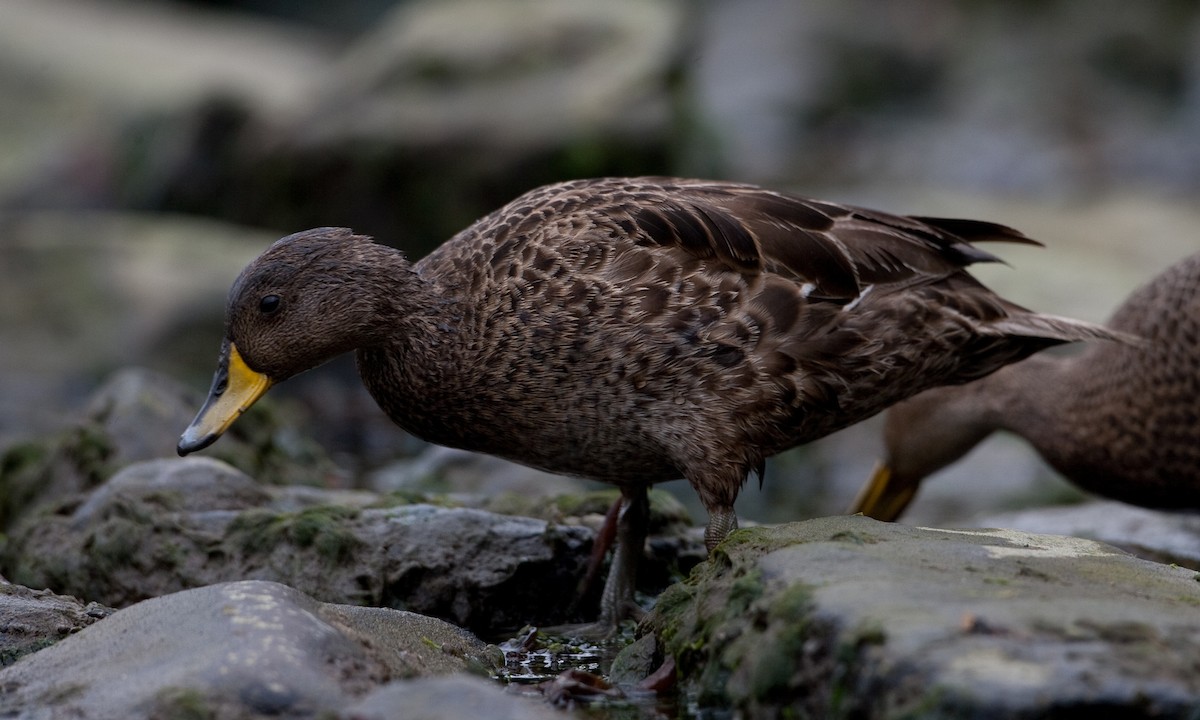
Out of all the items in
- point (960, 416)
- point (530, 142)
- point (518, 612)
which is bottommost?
point (518, 612)

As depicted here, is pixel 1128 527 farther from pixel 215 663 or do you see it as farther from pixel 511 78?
pixel 511 78

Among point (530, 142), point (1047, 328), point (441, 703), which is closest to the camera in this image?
point (441, 703)

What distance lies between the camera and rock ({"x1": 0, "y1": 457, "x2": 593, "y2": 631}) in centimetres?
500

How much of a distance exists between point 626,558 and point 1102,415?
259 cm

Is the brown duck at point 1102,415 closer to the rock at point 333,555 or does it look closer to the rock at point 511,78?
the rock at point 333,555

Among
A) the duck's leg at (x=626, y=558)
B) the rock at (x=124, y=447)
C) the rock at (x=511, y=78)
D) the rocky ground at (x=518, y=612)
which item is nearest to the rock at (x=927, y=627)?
the rocky ground at (x=518, y=612)

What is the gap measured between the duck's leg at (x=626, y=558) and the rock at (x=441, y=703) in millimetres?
1890

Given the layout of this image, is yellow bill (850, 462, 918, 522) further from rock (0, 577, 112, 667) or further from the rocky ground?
rock (0, 577, 112, 667)

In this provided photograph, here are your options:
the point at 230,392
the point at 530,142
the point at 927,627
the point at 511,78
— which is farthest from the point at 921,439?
the point at 511,78

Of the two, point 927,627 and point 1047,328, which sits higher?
point 1047,328

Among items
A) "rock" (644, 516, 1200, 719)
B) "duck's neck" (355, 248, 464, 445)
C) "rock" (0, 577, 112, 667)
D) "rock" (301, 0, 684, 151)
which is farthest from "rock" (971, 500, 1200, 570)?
"rock" (301, 0, 684, 151)

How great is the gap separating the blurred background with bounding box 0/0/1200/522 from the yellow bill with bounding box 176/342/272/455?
2.08m

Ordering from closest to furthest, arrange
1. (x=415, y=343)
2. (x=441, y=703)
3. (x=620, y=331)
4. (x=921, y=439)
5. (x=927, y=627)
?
1. (x=441, y=703)
2. (x=927, y=627)
3. (x=620, y=331)
4. (x=415, y=343)
5. (x=921, y=439)

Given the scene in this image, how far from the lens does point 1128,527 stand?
21.5 feet
